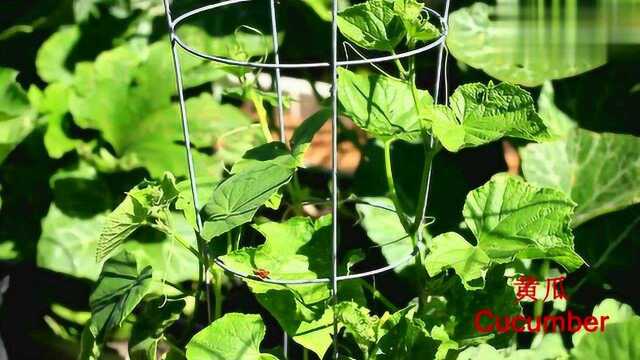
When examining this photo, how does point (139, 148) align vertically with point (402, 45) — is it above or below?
below

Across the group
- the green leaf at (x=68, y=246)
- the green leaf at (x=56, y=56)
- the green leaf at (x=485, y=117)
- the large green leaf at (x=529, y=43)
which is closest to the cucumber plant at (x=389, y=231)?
the green leaf at (x=485, y=117)

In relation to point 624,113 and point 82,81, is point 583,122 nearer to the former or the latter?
point 624,113

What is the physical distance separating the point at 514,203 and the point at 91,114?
790 millimetres

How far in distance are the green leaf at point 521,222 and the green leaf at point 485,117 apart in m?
0.09

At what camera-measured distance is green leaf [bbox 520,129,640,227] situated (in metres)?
1.22

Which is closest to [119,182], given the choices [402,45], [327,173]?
[327,173]

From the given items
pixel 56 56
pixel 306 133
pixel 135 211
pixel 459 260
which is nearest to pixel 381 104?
pixel 306 133

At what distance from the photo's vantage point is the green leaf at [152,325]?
110cm

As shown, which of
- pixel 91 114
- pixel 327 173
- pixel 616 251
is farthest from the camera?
pixel 327 173

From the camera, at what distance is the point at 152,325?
111 centimetres

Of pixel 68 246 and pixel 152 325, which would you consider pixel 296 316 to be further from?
pixel 68 246

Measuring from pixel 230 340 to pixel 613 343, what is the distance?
472mm

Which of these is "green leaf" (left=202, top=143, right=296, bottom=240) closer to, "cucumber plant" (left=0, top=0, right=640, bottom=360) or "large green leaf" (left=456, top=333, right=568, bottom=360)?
"cucumber plant" (left=0, top=0, right=640, bottom=360)

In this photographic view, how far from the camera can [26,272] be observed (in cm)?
162
